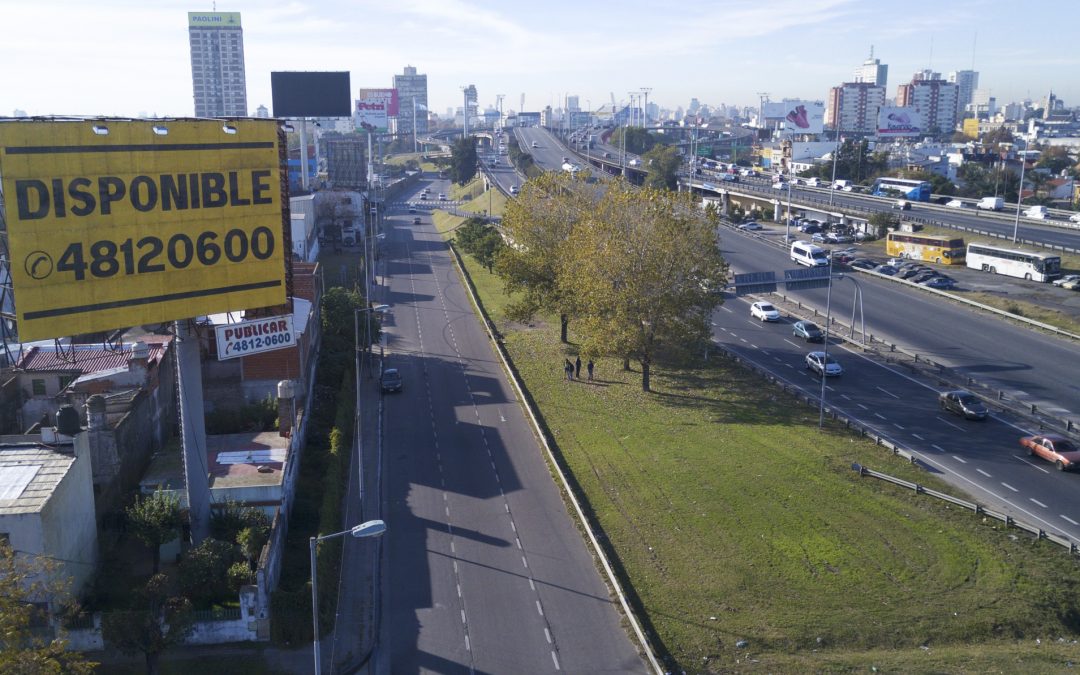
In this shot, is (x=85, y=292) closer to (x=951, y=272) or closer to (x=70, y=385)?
(x=70, y=385)

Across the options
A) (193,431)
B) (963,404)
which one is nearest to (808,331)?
(963,404)

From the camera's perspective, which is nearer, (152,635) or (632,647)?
(152,635)

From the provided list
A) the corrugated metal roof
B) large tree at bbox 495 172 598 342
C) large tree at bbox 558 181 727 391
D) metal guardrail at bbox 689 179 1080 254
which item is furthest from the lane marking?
metal guardrail at bbox 689 179 1080 254

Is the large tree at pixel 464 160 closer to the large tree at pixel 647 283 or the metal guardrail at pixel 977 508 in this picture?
the large tree at pixel 647 283

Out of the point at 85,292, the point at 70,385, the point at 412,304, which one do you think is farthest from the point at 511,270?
the point at 85,292

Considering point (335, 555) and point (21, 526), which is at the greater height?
point (21, 526)

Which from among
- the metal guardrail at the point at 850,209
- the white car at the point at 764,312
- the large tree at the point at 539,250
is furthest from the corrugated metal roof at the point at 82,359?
the metal guardrail at the point at 850,209
